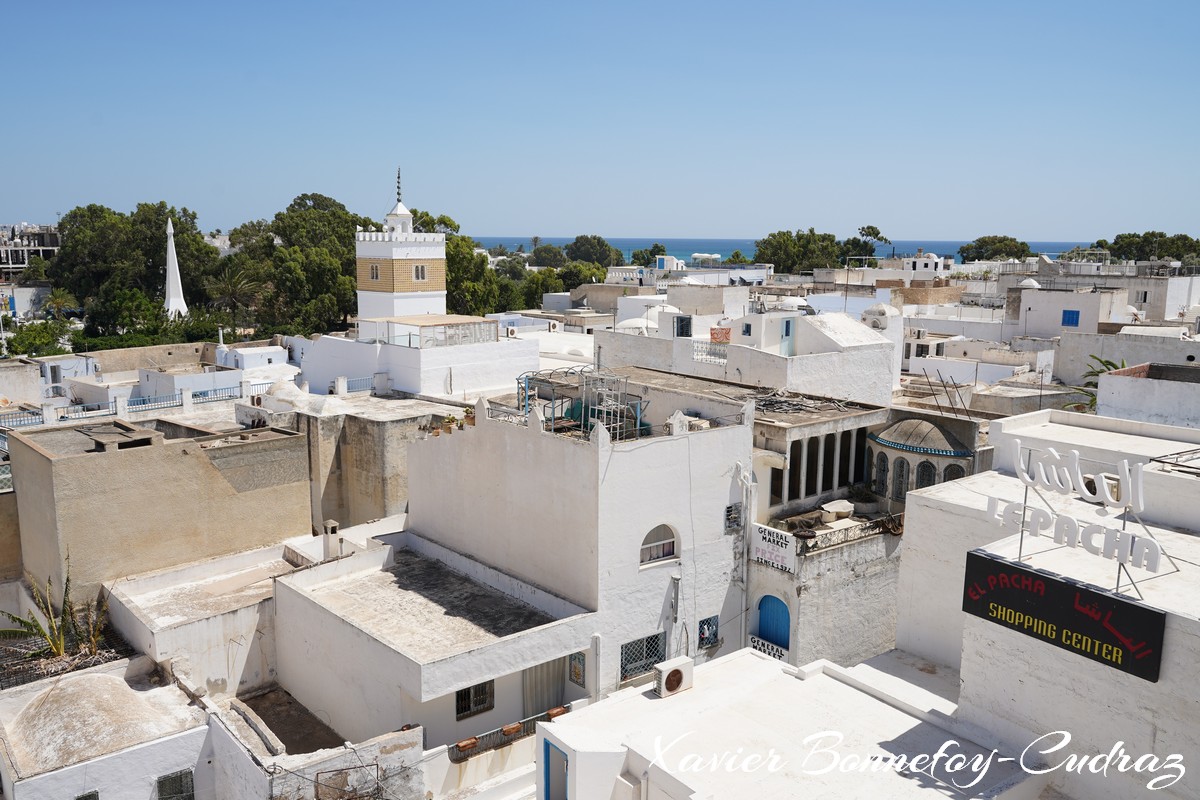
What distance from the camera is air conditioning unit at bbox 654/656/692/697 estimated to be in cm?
1493

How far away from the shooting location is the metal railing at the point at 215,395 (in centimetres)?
3403

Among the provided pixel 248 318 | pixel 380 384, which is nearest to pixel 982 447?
pixel 380 384

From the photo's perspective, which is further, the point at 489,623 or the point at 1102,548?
the point at 489,623

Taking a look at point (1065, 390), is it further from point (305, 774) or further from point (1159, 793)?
point (305, 774)

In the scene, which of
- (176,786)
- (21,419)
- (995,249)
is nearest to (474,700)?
(176,786)

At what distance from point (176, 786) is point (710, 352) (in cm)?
2010

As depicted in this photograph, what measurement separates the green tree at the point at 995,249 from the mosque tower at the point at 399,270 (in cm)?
9393

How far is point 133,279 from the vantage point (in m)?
73.3

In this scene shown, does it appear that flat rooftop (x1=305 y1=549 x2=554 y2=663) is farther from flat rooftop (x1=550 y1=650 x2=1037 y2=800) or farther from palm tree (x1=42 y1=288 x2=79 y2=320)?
palm tree (x1=42 y1=288 x2=79 y2=320)

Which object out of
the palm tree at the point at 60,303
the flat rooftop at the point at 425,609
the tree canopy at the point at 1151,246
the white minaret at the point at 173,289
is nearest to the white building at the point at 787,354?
the flat rooftop at the point at 425,609

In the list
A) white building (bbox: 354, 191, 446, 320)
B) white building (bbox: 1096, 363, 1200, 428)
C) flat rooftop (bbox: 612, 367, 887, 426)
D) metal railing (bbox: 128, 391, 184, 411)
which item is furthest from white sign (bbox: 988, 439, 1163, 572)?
white building (bbox: 354, 191, 446, 320)

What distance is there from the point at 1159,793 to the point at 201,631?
1704 centimetres

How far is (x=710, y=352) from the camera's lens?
30.3 meters

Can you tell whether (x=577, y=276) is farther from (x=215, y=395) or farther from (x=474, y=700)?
(x=474, y=700)
